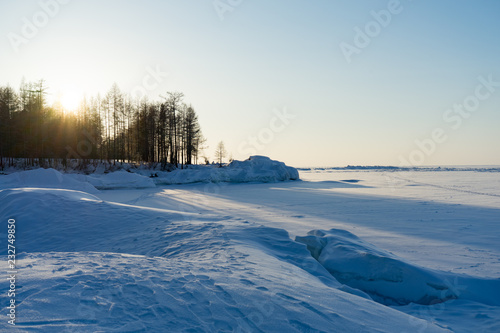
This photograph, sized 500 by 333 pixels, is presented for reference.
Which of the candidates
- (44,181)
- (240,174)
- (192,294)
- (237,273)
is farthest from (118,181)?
(192,294)

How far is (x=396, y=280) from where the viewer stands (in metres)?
3.66

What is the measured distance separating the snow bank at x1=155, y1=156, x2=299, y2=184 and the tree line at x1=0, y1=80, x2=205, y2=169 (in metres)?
9.92

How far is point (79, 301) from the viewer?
6.00 feet

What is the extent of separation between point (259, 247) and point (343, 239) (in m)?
1.38

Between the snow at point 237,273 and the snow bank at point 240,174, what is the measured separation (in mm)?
18821

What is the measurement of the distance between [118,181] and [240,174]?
11178mm

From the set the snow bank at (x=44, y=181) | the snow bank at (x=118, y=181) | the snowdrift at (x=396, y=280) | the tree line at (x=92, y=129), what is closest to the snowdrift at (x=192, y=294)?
the snowdrift at (x=396, y=280)

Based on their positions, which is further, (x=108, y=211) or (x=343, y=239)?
(x=108, y=211)

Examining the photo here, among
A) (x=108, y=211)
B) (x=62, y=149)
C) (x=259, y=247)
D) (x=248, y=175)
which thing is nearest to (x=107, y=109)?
(x=62, y=149)

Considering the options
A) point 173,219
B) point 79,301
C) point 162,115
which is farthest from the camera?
point 162,115

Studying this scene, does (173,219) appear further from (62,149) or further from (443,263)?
(62,149)

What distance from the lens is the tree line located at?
32.7m

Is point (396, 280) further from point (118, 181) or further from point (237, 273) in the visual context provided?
point (118, 181)

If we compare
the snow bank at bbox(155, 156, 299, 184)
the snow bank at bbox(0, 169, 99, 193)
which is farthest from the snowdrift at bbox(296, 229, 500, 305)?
the snow bank at bbox(155, 156, 299, 184)
